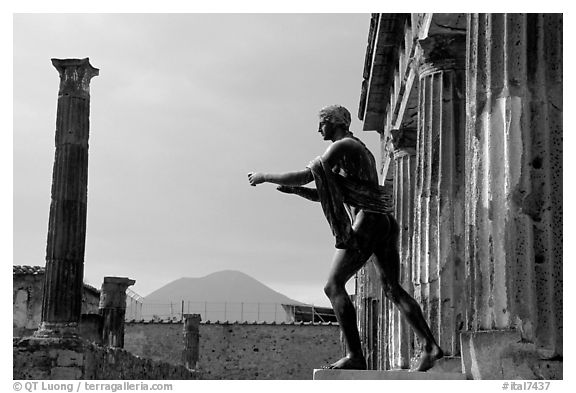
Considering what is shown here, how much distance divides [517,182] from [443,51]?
20.1 ft

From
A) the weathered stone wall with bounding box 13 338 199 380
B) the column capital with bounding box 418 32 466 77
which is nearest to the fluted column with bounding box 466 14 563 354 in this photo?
the column capital with bounding box 418 32 466 77

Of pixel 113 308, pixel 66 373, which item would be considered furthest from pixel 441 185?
pixel 113 308

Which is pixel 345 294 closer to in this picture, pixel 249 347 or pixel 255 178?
pixel 255 178

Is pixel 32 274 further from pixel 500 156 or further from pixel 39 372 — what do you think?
pixel 500 156

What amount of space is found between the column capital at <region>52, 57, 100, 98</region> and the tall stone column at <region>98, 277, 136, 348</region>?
771cm

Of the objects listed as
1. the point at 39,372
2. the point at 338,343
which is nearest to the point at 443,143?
the point at 39,372

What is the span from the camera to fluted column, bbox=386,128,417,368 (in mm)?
16547

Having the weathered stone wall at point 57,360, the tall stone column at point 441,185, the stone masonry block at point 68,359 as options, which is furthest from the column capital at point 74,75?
the tall stone column at point 441,185

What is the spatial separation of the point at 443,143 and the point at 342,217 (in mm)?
4859

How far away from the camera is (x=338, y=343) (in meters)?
43.4

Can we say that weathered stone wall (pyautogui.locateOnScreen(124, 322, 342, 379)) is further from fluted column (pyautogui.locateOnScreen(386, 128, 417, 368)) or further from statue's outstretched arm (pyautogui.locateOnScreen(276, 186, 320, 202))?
statue's outstretched arm (pyautogui.locateOnScreen(276, 186, 320, 202))

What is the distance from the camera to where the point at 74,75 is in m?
21.6

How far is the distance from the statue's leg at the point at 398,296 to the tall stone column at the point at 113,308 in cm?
1931

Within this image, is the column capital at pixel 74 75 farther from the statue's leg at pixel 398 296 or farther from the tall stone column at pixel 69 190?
the statue's leg at pixel 398 296
